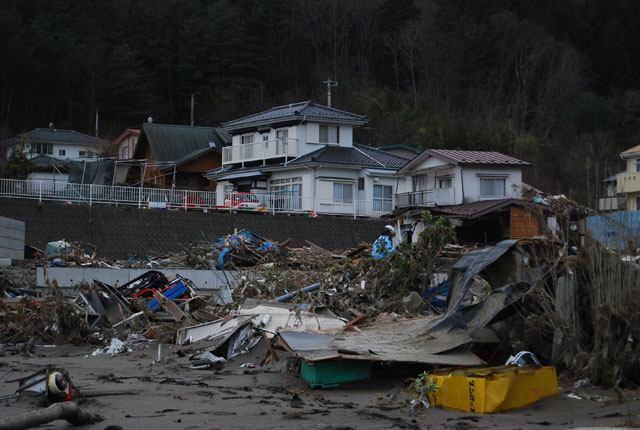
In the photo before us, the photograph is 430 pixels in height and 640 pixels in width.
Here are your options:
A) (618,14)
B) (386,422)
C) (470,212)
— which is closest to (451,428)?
(386,422)

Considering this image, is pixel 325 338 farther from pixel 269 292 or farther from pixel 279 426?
pixel 269 292

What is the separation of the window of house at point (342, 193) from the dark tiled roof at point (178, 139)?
11316 millimetres

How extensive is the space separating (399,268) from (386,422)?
729 centimetres

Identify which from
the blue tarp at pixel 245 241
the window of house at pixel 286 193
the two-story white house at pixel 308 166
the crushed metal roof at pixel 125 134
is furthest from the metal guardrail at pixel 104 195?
the crushed metal roof at pixel 125 134

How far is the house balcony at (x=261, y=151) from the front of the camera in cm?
4147

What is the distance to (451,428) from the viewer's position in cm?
747

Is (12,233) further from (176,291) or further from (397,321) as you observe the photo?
(397,321)

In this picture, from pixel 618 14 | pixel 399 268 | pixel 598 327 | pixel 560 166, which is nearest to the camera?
pixel 598 327

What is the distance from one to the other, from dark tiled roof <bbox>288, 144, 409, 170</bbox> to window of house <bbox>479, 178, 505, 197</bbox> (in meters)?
6.67

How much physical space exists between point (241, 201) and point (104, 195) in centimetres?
717

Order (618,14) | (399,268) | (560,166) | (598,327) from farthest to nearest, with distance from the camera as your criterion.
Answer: (618,14) < (560,166) < (399,268) < (598,327)

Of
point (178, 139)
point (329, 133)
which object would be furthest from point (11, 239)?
point (178, 139)

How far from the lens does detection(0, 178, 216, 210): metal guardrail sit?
30500mm

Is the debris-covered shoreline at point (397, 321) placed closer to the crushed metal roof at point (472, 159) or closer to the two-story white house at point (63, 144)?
the crushed metal roof at point (472, 159)
